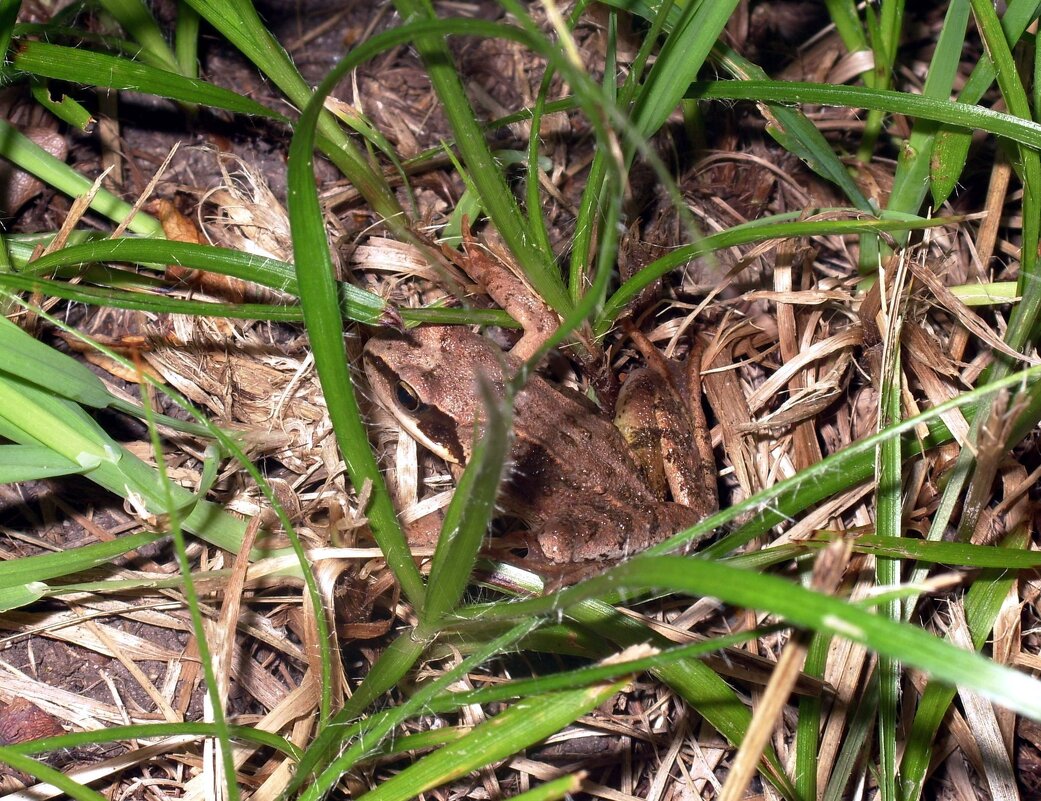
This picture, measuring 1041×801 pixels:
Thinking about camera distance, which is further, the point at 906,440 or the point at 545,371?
the point at 545,371

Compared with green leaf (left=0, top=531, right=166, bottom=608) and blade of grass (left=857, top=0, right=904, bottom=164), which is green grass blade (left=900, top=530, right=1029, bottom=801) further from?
green leaf (left=0, top=531, right=166, bottom=608)

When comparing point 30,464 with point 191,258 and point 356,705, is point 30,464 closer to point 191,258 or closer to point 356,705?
point 191,258

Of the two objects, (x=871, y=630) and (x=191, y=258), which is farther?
(x=191, y=258)

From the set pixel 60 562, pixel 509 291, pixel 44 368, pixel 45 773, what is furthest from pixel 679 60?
pixel 45 773

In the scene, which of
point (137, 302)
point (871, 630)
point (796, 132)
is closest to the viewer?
point (871, 630)

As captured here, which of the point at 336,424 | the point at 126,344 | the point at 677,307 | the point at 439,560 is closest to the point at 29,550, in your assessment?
the point at 126,344

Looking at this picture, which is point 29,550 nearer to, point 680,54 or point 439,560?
point 439,560
